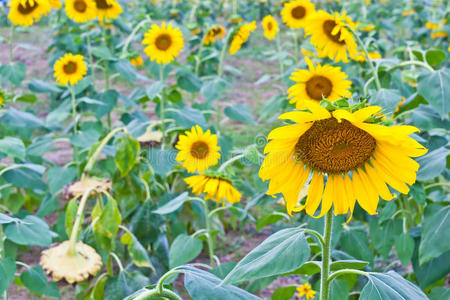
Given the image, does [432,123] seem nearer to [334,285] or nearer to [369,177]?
[334,285]

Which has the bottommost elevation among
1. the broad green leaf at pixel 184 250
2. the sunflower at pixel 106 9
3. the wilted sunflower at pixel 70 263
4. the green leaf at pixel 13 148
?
the broad green leaf at pixel 184 250

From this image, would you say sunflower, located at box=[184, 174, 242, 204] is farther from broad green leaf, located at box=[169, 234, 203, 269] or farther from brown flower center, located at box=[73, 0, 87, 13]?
brown flower center, located at box=[73, 0, 87, 13]

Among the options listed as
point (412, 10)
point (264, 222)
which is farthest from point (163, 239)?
point (412, 10)

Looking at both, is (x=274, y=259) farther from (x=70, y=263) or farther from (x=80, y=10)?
(x=80, y=10)

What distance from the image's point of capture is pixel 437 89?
1668 millimetres

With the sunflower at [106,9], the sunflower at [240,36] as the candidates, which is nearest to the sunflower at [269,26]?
the sunflower at [240,36]

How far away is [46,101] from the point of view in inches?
189

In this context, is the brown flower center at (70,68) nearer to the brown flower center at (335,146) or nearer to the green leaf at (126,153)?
the green leaf at (126,153)

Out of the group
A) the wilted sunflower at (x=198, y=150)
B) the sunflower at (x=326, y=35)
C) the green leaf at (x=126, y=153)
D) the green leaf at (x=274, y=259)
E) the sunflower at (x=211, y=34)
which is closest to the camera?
the green leaf at (x=274, y=259)

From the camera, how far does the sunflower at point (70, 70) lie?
7.39 feet

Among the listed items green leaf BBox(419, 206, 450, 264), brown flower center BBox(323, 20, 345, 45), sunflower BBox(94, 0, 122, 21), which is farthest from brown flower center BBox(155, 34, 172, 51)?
green leaf BBox(419, 206, 450, 264)

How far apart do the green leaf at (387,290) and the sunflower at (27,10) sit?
1.82 metres

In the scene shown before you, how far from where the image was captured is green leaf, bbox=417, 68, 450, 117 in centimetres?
165

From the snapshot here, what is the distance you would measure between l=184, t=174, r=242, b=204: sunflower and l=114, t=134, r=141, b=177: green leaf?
1.31 feet
